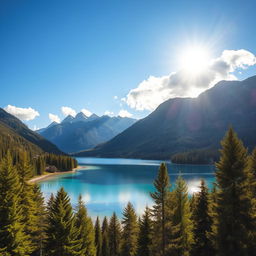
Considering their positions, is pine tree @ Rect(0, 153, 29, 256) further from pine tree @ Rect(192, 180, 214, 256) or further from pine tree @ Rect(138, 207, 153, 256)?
pine tree @ Rect(192, 180, 214, 256)

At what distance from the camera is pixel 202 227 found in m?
25.0

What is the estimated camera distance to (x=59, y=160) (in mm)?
162875

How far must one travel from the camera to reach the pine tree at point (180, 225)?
22.6 m

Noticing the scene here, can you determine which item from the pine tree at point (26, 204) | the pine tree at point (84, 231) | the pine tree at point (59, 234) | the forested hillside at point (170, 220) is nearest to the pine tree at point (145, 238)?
the forested hillside at point (170, 220)

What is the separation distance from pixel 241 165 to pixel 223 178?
68.4 inches

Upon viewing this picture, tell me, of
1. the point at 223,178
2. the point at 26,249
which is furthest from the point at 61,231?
the point at 223,178

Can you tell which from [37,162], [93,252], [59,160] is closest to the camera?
[93,252]

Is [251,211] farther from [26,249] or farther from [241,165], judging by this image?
[26,249]

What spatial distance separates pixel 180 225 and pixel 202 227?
376cm

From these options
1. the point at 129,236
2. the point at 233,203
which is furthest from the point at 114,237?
the point at 233,203

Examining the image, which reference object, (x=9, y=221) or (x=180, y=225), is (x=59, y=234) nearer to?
(x=9, y=221)

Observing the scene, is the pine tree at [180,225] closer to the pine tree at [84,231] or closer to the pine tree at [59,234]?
the pine tree at [59,234]

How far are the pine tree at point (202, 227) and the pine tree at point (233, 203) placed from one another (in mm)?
6469

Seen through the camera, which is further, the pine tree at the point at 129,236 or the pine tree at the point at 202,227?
the pine tree at the point at 129,236
